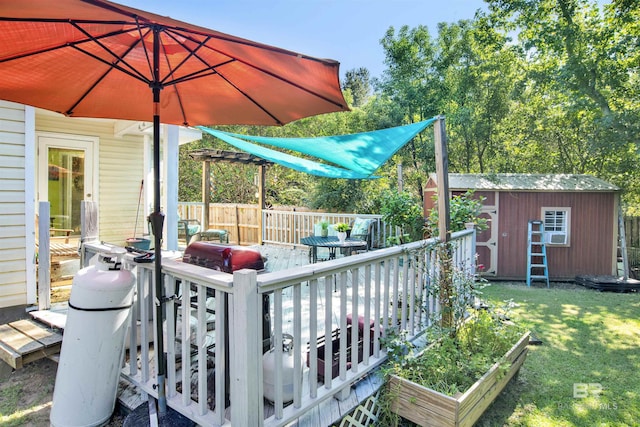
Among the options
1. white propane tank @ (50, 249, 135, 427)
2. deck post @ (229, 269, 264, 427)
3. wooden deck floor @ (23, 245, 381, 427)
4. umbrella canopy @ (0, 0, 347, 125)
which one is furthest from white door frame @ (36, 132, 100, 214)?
deck post @ (229, 269, 264, 427)

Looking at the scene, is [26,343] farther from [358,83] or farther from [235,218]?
[358,83]

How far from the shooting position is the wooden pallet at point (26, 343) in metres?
2.66

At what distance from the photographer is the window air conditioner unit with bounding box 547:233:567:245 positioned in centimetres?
707

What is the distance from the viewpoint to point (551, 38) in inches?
294

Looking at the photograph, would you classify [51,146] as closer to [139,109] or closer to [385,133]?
[139,109]

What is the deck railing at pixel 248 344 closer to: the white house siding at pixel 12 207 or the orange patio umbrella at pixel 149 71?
the orange patio umbrella at pixel 149 71

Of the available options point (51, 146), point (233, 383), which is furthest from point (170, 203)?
point (233, 383)

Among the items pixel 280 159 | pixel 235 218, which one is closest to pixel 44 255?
pixel 280 159

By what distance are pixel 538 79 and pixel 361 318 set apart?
8.35 metres

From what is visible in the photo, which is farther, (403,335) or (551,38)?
(551,38)

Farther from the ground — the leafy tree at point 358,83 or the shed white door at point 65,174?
the leafy tree at point 358,83

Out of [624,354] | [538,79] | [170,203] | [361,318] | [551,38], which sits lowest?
[624,354]

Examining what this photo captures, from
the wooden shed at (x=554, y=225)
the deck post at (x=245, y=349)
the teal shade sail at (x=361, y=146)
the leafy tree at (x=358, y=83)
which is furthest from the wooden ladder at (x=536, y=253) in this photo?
the leafy tree at (x=358, y=83)

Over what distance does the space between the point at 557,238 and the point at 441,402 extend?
646 cm
